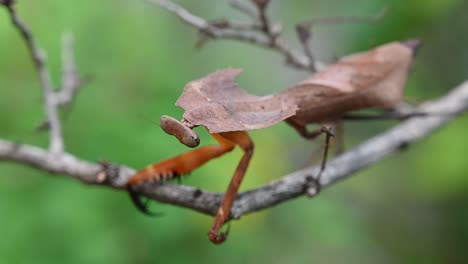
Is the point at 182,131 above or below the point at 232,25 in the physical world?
above

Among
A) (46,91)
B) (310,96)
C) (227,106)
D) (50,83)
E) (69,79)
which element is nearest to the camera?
(227,106)

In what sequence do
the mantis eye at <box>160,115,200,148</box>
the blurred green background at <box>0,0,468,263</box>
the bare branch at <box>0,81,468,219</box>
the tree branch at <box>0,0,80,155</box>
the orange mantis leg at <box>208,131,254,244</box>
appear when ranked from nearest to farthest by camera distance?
the mantis eye at <box>160,115,200,148</box>, the orange mantis leg at <box>208,131,254,244</box>, the bare branch at <box>0,81,468,219</box>, the tree branch at <box>0,0,80,155</box>, the blurred green background at <box>0,0,468,263</box>

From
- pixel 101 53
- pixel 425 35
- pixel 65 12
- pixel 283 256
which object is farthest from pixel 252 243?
pixel 425 35

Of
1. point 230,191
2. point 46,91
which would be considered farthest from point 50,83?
point 230,191

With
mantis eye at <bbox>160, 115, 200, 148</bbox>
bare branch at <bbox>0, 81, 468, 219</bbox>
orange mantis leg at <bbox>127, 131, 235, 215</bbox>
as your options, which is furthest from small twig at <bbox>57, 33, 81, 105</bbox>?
mantis eye at <bbox>160, 115, 200, 148</bbox>

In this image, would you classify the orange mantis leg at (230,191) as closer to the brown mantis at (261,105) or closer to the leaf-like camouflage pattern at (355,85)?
the brown mantis at (261,105)

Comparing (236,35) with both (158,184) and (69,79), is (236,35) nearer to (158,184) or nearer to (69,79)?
(69,79)

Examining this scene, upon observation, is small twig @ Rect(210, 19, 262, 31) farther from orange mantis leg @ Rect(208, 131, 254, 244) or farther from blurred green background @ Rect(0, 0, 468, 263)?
orange mantis leg @ Rect(208, 131, 254, 244)
